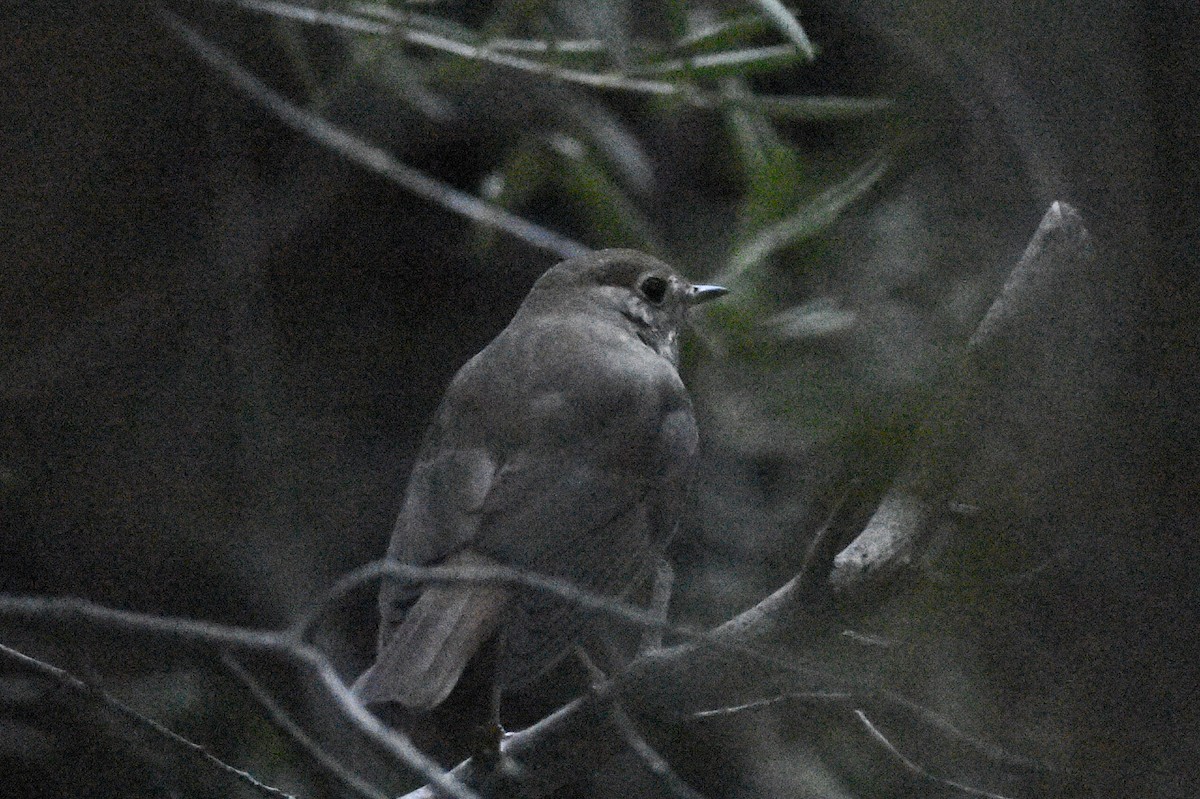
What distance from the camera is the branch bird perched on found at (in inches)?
107

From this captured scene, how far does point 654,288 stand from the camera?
3.87m

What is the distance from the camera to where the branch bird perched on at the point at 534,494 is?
272 centimetres

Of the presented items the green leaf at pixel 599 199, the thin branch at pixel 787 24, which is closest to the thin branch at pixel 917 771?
the thin branch at pixel 787 24

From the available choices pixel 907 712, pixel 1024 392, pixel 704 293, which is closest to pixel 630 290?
pixel 704 293

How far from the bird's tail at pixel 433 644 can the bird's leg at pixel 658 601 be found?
0.95ft

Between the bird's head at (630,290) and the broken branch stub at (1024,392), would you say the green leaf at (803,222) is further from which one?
the broken branch stub at (1024,392)

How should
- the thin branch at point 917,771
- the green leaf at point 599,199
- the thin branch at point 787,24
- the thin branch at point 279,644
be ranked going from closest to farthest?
the thin branch at point 279,644 → the thin branch at point 917,771 → the thin branch at point 787,24 → the green leaf at point 599,199

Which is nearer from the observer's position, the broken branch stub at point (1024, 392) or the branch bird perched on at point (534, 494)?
the broken branch stub at point (1024, 392)

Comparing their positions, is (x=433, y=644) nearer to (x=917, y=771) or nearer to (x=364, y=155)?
(x=917, y=771)

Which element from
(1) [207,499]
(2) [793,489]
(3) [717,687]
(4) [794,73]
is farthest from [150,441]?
(3) [717,687]

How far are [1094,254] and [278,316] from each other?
4064mm

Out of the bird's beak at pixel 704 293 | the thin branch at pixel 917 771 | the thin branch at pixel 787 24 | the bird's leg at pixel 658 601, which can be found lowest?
the thin branch at pixel 917 771

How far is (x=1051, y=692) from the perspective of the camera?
4.80 ft

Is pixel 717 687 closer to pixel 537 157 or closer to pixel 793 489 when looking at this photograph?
pixel 793 489
